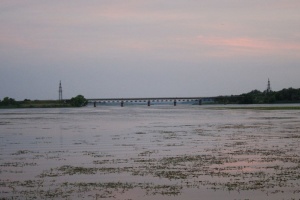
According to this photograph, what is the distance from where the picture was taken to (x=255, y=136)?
41.0 meters

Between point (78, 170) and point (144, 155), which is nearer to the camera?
point (78, 170)

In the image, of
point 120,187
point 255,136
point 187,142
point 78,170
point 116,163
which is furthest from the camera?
point 255,136

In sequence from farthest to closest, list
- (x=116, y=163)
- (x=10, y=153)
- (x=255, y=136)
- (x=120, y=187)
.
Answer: (x=255, y=136), (x=10, y=153), (x=116, y=163), (x=120, y=187)

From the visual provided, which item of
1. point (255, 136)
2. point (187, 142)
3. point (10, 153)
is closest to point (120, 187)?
point (10, 153)

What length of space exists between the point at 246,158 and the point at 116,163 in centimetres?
665

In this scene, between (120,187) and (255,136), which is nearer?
(120,187)

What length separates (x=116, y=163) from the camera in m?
25.2

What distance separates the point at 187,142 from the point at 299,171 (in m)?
16.2

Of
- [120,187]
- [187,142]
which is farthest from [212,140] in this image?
[120,187]

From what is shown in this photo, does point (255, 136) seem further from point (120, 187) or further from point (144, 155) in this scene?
point (120, 187)

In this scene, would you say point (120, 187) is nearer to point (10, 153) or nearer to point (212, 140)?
point (10, 153)

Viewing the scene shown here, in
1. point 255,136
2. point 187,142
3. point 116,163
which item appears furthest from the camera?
point 255,136

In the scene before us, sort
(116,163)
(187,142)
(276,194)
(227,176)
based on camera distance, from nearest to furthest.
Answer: (276,194) < (227,176) < (116,163) < (187,142)

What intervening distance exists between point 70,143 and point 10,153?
7.15 metres
